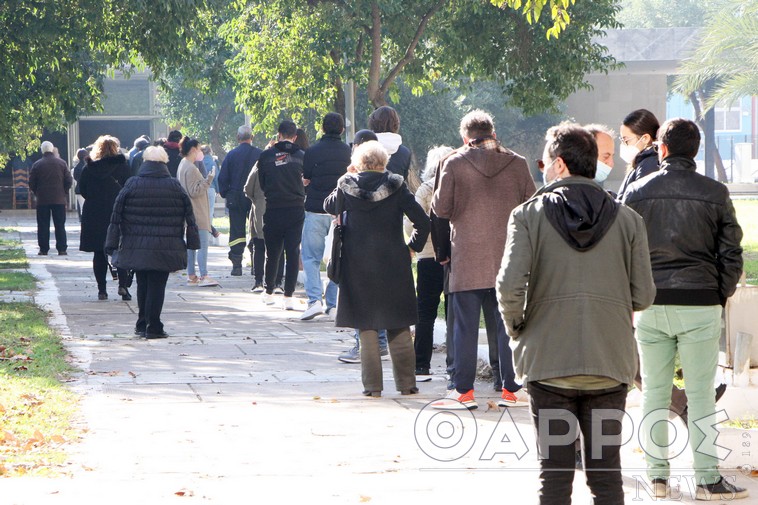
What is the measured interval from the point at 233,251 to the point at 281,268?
247 cm

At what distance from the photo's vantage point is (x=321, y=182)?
38.6 feet

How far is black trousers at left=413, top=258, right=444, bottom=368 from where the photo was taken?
8.96 metres

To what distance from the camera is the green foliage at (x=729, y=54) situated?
32906mm

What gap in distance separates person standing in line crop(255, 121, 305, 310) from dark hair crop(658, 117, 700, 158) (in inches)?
303

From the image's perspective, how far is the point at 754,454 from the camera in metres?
6.04

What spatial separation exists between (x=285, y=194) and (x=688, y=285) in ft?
26.0

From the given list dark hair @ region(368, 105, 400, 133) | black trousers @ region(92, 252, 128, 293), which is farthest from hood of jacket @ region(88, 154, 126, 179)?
dark hair @ region(368, 105, 400, 133)

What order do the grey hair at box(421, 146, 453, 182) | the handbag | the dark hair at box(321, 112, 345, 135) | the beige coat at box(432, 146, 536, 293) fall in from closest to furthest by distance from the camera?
the beige coat at box(432, 146, 536, 293) < the handbag < the grey hair at box(421, 146, 453, 182) < the dark hair at box(321, 112, 345, 135)

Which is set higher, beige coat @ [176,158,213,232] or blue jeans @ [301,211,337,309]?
beige coat @ [176,158,213,232]

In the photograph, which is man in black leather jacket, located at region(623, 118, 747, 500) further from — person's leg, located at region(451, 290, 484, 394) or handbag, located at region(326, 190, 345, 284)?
handbag, located at region(326, 190, 345, 284)

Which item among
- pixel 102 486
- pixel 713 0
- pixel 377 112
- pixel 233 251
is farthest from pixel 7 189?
pixel 713 0

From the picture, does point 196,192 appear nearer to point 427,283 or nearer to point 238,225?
point 238,225

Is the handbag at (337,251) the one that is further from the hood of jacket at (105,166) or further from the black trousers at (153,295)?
the hood of jacket at (105,166)

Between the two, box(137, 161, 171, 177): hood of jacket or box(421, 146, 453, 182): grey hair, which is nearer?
box(421, 146, 453, 182): grey hair
